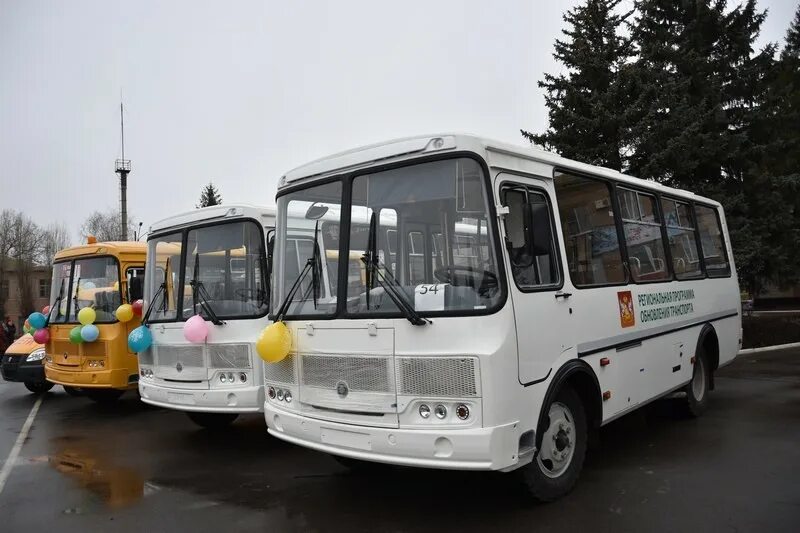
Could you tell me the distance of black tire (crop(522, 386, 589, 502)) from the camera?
4.86 metres

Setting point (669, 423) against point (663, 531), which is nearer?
point (663, 531)

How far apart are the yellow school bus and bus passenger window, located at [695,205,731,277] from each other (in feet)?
26.8

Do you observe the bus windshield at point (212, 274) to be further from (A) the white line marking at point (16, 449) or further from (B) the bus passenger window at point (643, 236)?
(B) the bus passenger window at point (643, 236)

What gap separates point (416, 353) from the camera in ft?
15.0

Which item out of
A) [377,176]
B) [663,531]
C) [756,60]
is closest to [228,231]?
[377,176]

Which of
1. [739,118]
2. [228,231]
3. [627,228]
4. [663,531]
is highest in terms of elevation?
[739,118]

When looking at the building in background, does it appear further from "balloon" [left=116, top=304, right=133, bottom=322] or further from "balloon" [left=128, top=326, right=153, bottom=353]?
"balloon" [left=128, top=326, right=153, bottom=353]

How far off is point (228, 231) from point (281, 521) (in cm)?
376

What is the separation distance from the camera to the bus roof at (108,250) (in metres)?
10.0

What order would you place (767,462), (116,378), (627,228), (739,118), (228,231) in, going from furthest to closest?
1. (739,118)
2. (116,378)
3. (228,231)
4. (627,228)
5. (767,462)

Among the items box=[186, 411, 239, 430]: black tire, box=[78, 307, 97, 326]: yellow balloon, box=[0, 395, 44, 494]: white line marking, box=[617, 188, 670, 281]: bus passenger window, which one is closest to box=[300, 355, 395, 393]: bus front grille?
box=[617, 188, 670, 281]: bus passenger window

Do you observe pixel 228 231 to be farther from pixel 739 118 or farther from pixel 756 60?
pixel 756 60

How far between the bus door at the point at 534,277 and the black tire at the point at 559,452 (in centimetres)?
44

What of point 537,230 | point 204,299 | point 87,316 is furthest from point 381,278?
point 87,316
